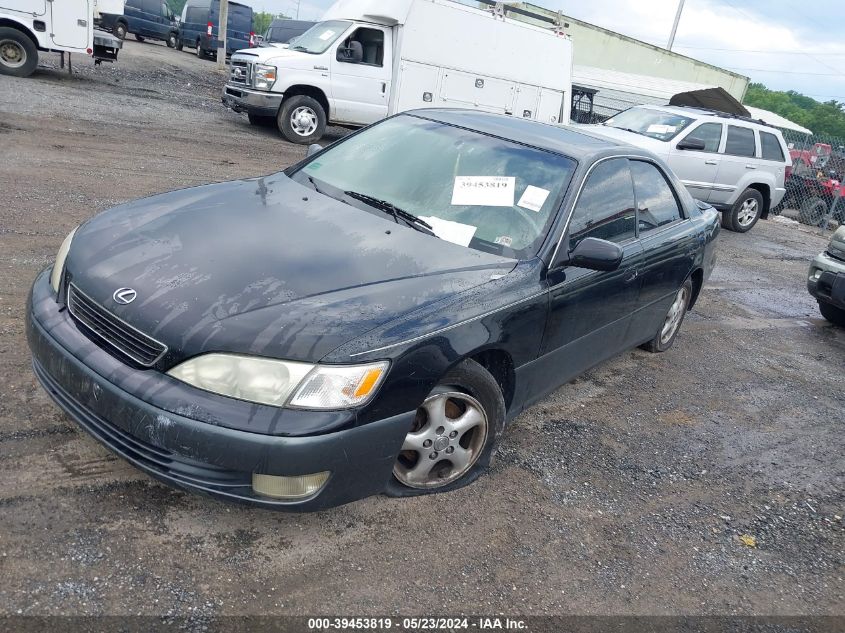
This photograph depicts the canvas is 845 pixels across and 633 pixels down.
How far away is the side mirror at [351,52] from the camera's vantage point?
1175cm

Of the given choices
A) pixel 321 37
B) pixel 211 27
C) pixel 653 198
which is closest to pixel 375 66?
pixel 321 37

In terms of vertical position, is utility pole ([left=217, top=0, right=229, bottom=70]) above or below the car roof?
above

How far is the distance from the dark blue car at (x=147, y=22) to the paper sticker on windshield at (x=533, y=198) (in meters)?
27.3

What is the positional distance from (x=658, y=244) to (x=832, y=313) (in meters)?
3.99

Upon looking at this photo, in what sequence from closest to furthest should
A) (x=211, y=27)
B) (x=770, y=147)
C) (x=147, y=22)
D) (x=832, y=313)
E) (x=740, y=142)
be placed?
1. (x=832, y=313)
2. (x=740, y=142)
3. (x=770, y=147)
4. (x=211, y=27)
5. (x=147, y=22)

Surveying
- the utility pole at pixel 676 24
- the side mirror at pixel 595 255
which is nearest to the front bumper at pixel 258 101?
the side mirror at pixel 595 255

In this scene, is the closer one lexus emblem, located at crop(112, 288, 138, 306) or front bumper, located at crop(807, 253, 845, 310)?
lexus emblem, located at crop(112, 288, 138, 306)

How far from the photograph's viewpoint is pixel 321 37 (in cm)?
1199

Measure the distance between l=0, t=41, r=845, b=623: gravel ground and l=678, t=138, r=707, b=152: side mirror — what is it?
5.69m

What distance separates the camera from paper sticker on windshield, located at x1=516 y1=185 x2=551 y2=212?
11.4 ft

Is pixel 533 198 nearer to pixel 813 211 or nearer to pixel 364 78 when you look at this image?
pixel 364 78

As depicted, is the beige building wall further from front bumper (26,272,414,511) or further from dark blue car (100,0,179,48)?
front bumper (26,272,414,511)

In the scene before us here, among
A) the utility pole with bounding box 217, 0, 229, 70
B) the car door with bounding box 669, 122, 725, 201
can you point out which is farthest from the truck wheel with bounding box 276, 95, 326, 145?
the utility pole with bounding box 217, 0, 229, 70

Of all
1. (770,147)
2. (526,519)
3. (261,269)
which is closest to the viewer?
(261,269)
